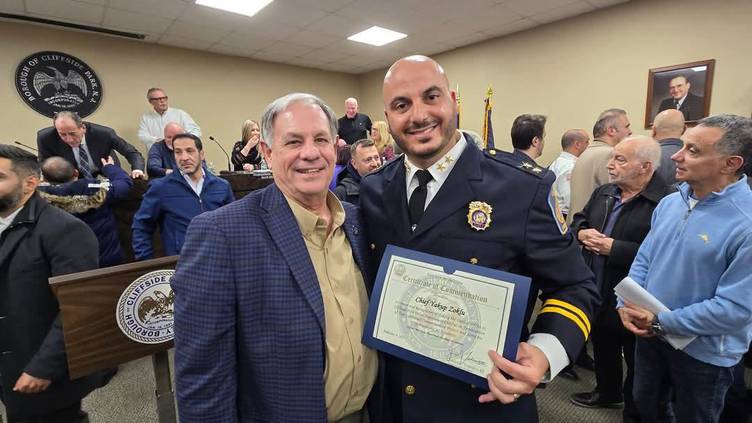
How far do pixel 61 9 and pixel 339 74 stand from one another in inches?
202

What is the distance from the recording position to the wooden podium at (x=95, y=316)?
1077mm

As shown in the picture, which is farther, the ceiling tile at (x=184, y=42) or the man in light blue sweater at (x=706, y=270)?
the ceiling tile at (x=184, y=42)

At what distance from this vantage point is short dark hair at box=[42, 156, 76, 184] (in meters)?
2.60

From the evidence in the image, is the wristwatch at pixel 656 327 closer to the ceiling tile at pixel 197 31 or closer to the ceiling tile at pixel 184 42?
the ceiling tile at pixel 197 31

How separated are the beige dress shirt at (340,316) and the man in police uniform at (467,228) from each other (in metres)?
0.10

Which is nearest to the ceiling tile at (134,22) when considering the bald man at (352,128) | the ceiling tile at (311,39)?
the ceiling tile at (311,39)

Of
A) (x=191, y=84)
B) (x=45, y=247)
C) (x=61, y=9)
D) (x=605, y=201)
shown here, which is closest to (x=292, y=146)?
(x=45, y=247)

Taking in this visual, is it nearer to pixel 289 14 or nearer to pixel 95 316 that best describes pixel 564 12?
pixel 289 14

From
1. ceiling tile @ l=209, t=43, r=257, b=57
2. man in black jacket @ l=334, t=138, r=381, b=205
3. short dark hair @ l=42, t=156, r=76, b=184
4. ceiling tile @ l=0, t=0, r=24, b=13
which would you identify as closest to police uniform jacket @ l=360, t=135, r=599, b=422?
man in black jacket @ l=334, t=138, r=381, b=205

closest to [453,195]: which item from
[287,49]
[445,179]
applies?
[445,179]

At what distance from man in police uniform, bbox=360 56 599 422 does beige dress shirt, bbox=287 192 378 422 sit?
0.33ft

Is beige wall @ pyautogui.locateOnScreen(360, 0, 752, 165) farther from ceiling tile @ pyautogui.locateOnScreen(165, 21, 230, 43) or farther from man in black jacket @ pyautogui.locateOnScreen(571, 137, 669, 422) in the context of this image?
ceiling tile @ pyautogui.locateOnScreen(165, 21, 230, 43)

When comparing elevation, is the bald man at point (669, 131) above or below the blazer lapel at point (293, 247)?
above

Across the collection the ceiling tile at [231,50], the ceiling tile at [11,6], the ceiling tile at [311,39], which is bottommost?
the ceiling tile at [11,6]
